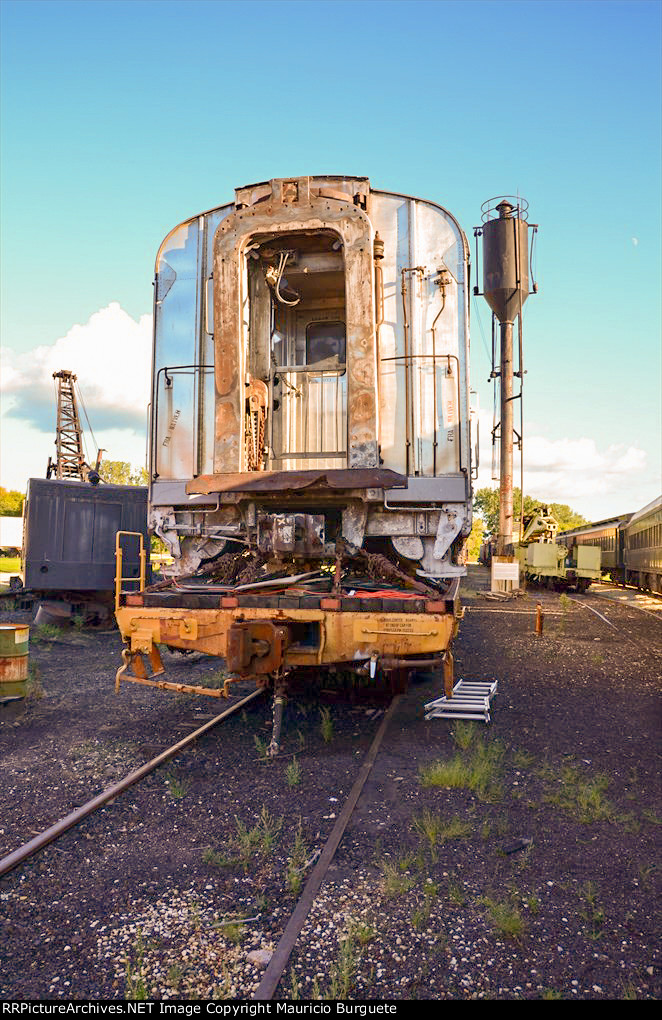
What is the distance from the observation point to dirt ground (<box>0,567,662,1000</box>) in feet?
8.74

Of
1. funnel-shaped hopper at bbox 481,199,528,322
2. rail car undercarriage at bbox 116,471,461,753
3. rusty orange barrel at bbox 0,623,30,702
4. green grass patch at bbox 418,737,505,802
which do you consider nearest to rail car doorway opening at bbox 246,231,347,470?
rail car undercarriage at bbox 116,471,461,753

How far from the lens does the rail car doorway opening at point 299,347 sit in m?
6.67

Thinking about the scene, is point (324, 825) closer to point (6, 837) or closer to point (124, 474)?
point (6, 837)

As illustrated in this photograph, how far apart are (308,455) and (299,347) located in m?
1.47

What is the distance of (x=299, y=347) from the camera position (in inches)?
305

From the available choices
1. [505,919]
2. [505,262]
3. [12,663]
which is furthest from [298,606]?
[505,262]

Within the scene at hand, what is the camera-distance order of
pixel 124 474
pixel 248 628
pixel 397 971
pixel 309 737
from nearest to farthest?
pixel 397 971
pixel 248 628
pixel 309 737
pixel 124 474

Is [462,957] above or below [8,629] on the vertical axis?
below

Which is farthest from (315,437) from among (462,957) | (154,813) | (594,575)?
(594,575)

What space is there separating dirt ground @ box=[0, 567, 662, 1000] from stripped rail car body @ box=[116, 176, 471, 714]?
0.75 meters

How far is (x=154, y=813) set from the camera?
4160 millimetres

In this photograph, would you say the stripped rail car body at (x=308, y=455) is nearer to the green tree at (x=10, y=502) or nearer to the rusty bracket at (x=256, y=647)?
the rusty bracket at (x=256, y=647)

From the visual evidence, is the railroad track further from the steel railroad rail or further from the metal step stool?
the metal step stool

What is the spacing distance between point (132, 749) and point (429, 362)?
4.23 metres
